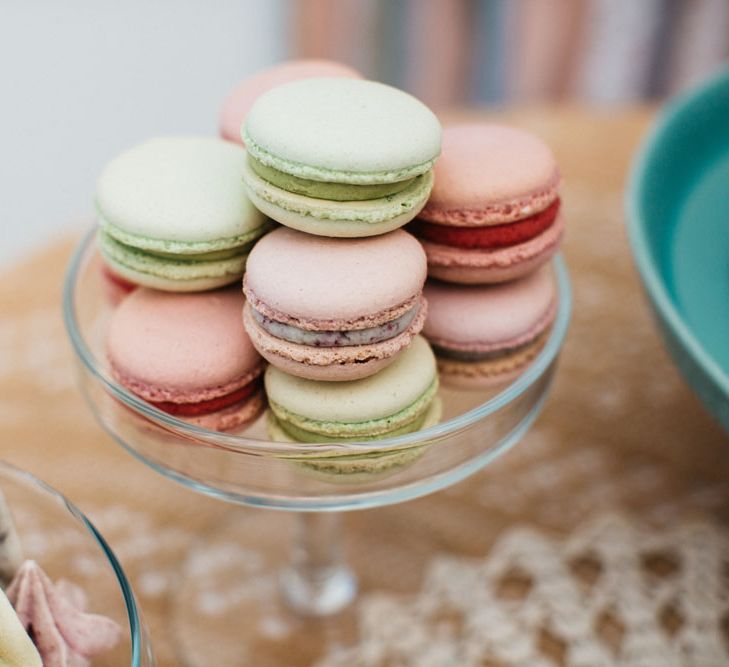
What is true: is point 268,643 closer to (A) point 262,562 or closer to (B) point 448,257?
(A) point 262,562

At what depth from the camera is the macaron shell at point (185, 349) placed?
0.48 m

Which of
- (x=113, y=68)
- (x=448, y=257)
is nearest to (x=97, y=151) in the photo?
(x=113, y=68)

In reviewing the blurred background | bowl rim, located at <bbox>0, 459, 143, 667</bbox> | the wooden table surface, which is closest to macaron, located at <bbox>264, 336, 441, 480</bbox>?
bowl rim, located at <bbox>0, 459, 143, 667</bbox>

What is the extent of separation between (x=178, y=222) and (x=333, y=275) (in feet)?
0.32

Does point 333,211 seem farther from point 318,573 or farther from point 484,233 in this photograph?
point 318,573

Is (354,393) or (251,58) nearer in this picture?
(354,393)

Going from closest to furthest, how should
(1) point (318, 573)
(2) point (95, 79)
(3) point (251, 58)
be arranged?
(1) point (318, 573) → (2) point (95, 79) → (3) point (251, 58)

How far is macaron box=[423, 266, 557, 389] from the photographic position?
1.71 ft

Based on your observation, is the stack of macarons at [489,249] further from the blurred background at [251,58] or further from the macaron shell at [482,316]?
the blurred background at [251,58]

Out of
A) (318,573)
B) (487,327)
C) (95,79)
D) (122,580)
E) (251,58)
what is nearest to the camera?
(122,580)

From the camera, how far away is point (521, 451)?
2.38 feet

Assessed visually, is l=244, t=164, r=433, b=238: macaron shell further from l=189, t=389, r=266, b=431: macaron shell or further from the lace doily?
the lace doily

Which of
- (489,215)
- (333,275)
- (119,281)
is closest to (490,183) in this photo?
(489,215)

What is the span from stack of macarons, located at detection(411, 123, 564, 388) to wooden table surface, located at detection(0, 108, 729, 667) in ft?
0.63
